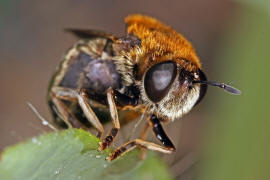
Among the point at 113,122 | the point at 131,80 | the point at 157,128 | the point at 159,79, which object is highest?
the point at 159,79

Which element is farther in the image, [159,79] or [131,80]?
[131,80]

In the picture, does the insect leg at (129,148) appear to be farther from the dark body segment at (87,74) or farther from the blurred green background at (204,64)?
the blurred green background at (204,64)

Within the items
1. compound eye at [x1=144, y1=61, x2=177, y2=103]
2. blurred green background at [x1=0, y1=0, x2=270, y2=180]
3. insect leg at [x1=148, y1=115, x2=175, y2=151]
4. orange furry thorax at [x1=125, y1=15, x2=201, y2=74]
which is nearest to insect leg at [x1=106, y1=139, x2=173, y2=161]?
insect leg at [x1=148, y1=115, x2=175, y2=151]

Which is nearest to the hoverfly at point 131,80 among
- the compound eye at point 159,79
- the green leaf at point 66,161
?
the compound eye at point 159,79

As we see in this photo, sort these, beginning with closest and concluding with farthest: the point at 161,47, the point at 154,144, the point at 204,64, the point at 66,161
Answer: the point at 66,161, the point at 154,144, the point at 161,47, the point at 204,64

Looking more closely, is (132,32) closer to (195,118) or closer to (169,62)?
(169,62)

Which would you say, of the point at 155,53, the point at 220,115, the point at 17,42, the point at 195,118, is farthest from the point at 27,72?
the point at 155,53

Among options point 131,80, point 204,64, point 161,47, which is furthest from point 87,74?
point 204,64

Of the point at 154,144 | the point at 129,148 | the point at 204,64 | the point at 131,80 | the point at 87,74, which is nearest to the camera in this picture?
the point at 129,148

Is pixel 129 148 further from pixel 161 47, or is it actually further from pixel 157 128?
pixel 161 47
